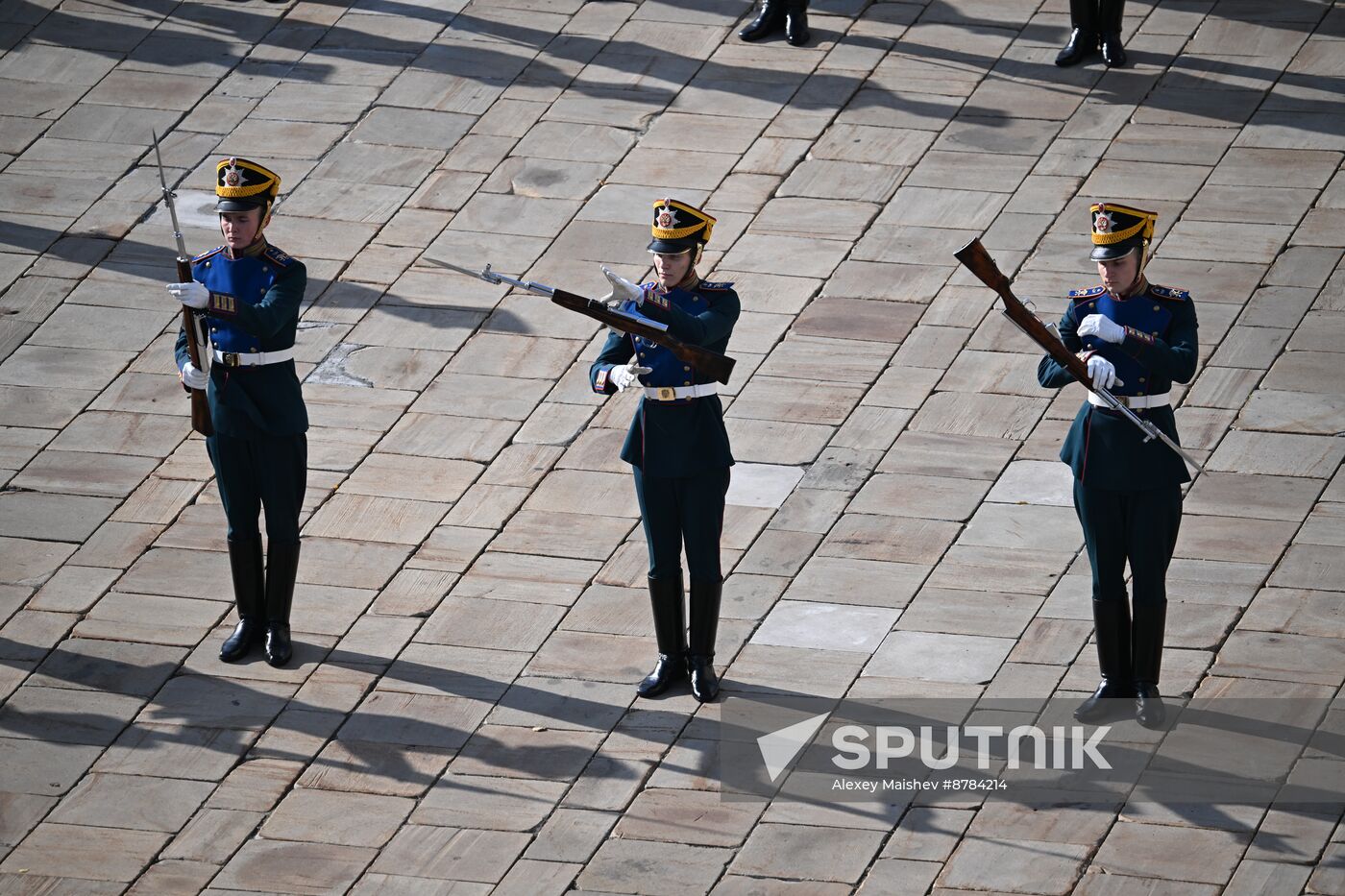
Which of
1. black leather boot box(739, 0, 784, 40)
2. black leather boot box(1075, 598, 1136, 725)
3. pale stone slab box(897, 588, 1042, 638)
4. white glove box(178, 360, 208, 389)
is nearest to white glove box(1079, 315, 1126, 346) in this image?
black leather boot box(1075, 598, 1136, 725)

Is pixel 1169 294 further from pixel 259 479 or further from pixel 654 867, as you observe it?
pixel 259 479

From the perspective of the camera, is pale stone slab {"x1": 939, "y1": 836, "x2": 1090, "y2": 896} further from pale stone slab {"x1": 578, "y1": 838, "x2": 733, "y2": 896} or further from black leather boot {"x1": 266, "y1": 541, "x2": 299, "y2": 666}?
black leather boot {"x1": 266, "y1": 541, "x2": 299, "y2": 666}

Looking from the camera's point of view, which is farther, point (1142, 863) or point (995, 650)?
point (995, 650)

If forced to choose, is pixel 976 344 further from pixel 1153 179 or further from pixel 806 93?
pixel 806 93

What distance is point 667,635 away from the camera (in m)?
8.59

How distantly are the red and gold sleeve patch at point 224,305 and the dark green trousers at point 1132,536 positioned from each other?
3364mm

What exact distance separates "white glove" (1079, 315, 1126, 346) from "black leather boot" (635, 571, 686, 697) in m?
1.94

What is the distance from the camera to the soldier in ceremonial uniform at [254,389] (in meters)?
8.55

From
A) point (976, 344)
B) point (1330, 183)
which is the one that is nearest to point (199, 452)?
point (976, 344)

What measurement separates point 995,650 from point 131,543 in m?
3.99

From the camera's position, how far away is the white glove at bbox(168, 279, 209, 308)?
8.21 m

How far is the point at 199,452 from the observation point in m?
10.5

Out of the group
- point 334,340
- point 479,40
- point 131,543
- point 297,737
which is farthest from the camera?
point 479,40

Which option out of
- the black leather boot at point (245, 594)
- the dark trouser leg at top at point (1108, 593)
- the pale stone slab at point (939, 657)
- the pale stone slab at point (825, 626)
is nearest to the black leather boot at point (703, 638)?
the pale stone slab at point (825, 626)
